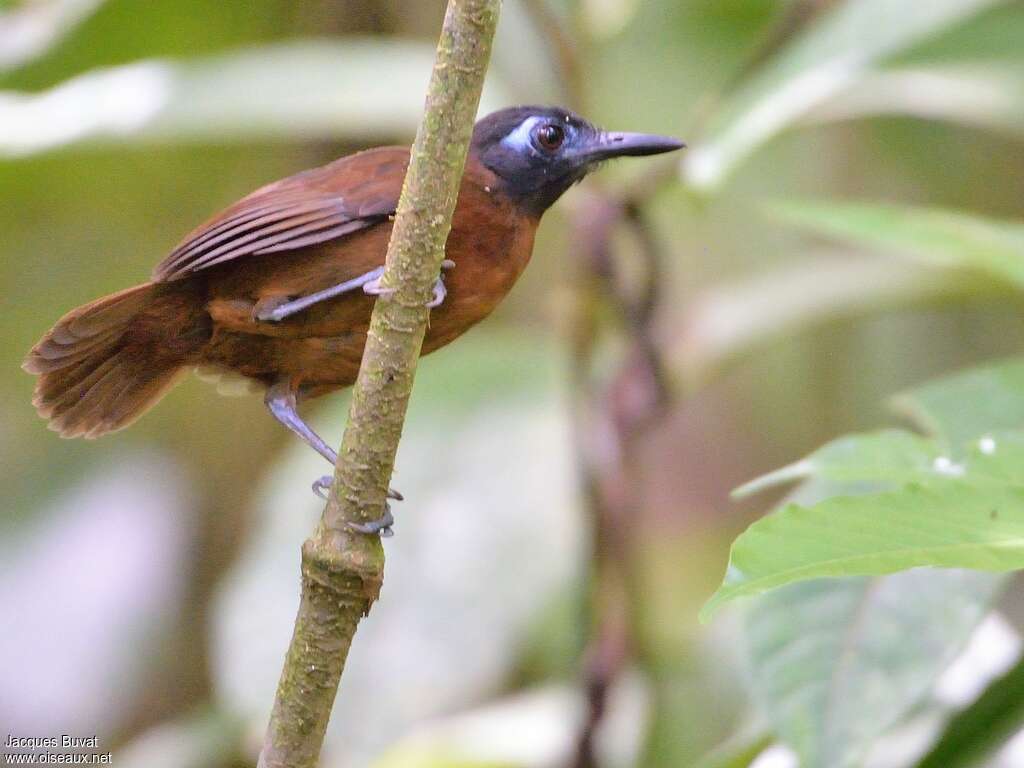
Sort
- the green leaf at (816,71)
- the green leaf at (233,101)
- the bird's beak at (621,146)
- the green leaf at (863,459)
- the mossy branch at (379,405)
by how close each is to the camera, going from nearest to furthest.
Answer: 1. the mossy branch at (379,405)
2. the green leaf at (863,459)
3. the bird's beak at (621,146)
4. the green leaf at (816,71)
5. the green leaf at (233,101)

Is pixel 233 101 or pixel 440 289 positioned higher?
pixel 233 101

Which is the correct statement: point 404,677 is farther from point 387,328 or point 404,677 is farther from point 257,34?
point 257,34

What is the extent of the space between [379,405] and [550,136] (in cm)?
111

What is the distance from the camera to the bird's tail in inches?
85.1

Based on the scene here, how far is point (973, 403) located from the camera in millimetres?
2076

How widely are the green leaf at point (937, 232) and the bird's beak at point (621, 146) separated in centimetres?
27

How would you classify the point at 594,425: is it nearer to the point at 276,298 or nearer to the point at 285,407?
the point at 285,407

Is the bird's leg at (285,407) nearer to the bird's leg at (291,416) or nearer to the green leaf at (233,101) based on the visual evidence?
the bird's leg at (291,416)

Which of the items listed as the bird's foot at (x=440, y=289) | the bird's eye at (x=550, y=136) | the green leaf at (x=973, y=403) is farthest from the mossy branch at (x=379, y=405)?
the bird's eye at (x=550, y=136)

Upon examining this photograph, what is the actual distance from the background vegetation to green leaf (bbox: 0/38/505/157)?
10 mm

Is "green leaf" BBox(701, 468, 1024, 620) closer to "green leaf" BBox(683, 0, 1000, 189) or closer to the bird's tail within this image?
the bird's tail

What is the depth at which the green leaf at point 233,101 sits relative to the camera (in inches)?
122

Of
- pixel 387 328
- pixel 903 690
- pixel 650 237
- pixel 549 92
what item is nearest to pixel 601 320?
pixel 650 237

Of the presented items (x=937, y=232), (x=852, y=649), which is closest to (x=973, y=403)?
(x=937, y=232)
